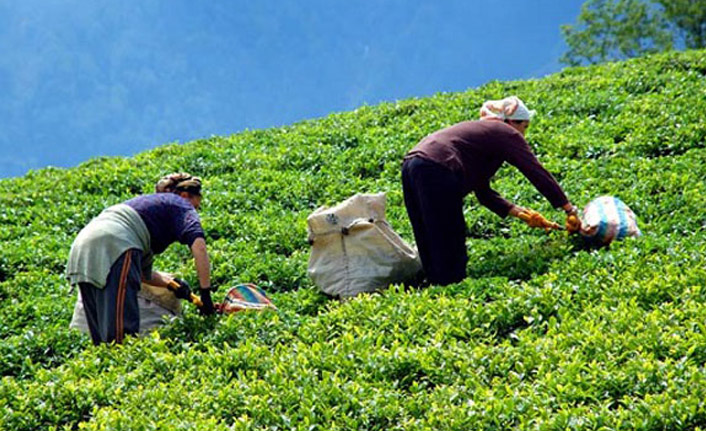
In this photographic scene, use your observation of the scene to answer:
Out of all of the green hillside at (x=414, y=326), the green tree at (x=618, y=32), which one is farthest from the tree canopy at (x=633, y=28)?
the green hillside at (x=414, y=326)

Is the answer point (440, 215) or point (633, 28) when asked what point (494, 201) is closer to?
point (440, 215)

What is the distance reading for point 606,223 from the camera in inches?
317

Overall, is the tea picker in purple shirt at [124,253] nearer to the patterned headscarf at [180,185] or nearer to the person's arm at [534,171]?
the patterned headscarf at [180,185]

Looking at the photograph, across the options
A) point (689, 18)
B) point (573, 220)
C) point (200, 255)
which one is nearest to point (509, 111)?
point (573, 220)

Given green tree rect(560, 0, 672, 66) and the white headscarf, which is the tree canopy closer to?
green tree rect(560, 0, 672, 66)

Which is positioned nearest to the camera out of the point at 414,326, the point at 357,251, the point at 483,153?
the point at 414,326

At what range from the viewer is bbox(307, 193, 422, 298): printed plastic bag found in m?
8.12

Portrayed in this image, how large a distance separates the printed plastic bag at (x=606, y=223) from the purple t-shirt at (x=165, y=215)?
313 centimetres

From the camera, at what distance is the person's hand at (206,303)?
757 cm

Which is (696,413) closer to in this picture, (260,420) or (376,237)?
(260,420)

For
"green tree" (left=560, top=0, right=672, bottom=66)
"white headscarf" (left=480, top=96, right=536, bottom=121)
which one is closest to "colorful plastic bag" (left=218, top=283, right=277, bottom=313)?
"white headscarf" (left=480, top=96, right=536, bottom=121)

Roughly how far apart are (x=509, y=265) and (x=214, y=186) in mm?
5372

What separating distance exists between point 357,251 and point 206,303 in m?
1.32

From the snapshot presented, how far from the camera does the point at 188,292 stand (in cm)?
792
